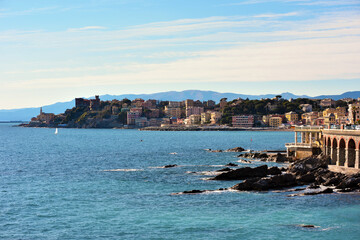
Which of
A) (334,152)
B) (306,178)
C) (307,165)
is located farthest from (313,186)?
(334,152)

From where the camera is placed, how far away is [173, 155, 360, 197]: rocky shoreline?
4744cm

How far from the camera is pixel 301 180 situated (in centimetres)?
5294

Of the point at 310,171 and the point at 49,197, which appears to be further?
the point at 310,171

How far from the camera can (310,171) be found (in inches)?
2195

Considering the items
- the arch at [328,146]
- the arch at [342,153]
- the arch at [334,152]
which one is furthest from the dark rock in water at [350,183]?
the arch at [328,146]

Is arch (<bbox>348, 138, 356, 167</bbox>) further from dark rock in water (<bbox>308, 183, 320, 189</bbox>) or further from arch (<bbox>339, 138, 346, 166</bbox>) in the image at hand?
dark rock in water (<bbox>308, 183, 320, 189</bbox>)

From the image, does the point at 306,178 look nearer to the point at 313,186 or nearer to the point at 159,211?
the point at 313,186

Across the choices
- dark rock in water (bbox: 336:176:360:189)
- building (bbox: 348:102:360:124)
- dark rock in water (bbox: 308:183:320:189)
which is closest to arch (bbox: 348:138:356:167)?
dark rock in water (bbox: 308:183:320:189)

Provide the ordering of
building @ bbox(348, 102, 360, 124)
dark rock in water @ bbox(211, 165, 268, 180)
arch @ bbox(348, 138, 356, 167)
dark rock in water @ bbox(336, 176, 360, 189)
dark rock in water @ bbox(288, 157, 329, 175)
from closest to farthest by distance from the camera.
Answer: dark rock in water @ bbox(336, 176, 360, 189), arch @ bbox(348, 138, 356, 167), dark rock in water @ bbox(288, 157, 329, 175), dark rock in water @ bbox(211, 165, 268, 180), building @ bbox(348, 102, 360, 124)

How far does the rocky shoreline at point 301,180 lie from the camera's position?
47.4m

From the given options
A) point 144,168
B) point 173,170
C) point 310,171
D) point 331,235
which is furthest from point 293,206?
point 144,168

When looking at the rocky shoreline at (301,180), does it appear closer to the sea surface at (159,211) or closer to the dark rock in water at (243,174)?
the dark rock in water at (243,174)

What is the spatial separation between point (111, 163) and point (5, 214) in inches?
1649

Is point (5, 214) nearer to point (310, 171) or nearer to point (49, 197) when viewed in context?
point (49, 197)
